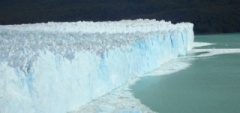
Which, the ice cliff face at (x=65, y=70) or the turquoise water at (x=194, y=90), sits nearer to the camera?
the ice cliff face at (x=65, y=70)

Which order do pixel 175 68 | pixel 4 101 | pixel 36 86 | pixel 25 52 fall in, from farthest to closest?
pixel 175 68, pixel 25 52, pixel 36 86, pixel 4 101

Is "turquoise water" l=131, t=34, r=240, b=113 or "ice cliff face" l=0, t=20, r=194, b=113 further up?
"ice cliff face" l=0, t=20, r=194, b=113

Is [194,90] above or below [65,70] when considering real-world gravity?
below

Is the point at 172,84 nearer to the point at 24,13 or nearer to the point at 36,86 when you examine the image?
the point at 36,86

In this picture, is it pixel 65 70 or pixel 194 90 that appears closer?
pixel 65 70

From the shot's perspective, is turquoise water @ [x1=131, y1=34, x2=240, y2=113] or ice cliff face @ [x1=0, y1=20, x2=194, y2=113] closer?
ice cliff face @ [x1=0, y1=20, x2=194, y2=113]

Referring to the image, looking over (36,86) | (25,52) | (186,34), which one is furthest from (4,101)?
(186,34)

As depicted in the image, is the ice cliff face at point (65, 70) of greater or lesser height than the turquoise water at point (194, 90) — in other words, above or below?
above

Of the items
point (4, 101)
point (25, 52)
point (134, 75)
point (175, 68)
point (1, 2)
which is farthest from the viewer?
point (1, 2)
